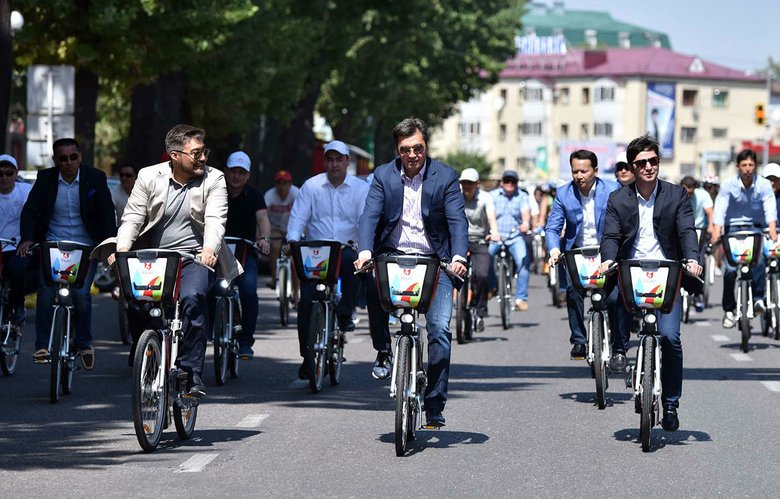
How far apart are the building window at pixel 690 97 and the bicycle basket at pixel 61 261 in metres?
129

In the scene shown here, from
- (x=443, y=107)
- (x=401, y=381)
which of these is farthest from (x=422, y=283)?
(x=443, y=107)

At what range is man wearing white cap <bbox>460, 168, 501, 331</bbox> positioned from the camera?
1791 centimetres

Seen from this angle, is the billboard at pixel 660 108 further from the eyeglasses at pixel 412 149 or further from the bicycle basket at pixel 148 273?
the bicycle basket at pixel 148 273

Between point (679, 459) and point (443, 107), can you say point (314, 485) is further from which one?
point (443, 107)

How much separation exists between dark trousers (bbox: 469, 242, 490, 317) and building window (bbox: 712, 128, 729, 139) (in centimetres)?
12395

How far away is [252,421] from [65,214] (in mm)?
2603

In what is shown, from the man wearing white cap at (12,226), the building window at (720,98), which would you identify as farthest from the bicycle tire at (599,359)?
the building window at (720,98)

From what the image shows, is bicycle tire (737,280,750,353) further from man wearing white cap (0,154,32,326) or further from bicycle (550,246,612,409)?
man wearing white cap (0,154,32,326)

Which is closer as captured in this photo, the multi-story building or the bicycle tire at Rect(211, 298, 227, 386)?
the bicycle tire at Rect(211, 298, 227, 386)

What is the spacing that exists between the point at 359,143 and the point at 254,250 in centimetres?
5844

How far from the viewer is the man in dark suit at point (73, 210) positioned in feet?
40.2

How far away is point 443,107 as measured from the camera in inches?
2427

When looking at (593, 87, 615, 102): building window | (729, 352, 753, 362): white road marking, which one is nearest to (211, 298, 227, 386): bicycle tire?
(729, 352, 753, 362): white road marking

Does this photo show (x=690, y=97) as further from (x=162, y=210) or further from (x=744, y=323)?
(x=162, y=210)
